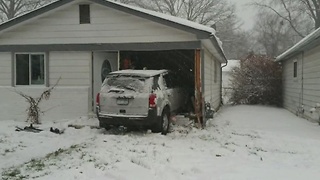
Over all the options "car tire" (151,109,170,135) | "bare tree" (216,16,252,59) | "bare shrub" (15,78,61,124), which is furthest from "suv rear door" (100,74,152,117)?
"bare tree" (216,16,252,59)

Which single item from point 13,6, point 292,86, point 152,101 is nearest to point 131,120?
point 152,101

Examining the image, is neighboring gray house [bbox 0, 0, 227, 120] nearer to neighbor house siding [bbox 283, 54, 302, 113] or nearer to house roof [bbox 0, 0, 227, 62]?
house roof [bbox 0, 0, 227, 62]

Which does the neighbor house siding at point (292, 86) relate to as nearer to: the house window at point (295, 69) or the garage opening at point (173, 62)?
the house window at point (295, 69)

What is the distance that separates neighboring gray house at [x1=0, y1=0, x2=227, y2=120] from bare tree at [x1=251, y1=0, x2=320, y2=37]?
3952 cm

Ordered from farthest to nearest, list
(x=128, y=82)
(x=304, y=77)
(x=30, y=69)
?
(x=304, y=77)
(x=30, y=69)
(x=128, y=82)

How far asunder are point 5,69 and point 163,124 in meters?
6.76

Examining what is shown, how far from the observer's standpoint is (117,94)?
1004cm

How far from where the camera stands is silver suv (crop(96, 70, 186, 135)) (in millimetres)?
9875

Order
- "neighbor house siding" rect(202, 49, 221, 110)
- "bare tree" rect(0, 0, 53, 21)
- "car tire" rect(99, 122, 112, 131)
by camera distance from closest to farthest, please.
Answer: "car tire" rect(99, 122, 112, 131) → "neighbor house siding" rect(202, 49, 221, 110) → "bare tree" rect(0, 0, 53, 21)

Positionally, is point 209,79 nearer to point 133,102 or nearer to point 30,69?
point 133,102

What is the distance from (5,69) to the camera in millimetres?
13484

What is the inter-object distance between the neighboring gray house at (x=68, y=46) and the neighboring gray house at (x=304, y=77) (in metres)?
3.57

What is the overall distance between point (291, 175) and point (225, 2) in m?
54.6

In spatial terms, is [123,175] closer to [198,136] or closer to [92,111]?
[198,136]
